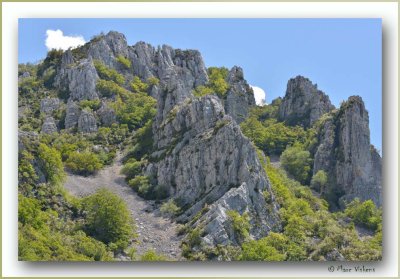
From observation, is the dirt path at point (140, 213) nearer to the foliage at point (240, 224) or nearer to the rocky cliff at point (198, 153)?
the rocky cliff at point (198, 153)

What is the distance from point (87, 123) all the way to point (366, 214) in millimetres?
21587

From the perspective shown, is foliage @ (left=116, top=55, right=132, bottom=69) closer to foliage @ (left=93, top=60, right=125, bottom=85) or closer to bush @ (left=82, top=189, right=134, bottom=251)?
foliage @ (left=93, top=60, right=125, bottom=85)

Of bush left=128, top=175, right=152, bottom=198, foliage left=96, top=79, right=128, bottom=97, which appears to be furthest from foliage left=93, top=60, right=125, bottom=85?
bush left=128, top=175, right=152, bottom=198

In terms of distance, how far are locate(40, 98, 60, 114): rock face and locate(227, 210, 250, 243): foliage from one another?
24.8 metres

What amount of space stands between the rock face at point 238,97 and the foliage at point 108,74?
10563 millimetres

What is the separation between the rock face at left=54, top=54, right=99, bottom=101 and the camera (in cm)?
4988

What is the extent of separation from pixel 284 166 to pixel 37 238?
3543 cm

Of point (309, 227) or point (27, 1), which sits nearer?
point (27, 1)

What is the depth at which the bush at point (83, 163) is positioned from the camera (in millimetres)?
36500

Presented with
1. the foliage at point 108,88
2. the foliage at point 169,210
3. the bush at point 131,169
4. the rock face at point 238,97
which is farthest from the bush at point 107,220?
the rock face at point 238,97

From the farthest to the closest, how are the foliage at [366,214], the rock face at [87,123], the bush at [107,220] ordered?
the rock face at [87,123]
the foliage at [366,214]
the bush at [107,220]
